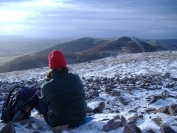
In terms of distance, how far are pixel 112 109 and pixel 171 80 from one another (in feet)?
16.3

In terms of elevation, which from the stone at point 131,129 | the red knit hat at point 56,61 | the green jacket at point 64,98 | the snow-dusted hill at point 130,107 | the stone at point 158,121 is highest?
the red knit hat at point 56,61

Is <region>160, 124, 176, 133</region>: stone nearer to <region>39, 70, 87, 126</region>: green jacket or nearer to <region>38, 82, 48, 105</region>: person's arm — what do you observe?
<region>39, 70, 87, 126</region>: green jacket

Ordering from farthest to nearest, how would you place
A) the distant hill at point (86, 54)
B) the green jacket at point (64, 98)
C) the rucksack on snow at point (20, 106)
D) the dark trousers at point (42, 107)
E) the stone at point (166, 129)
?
1. the distant hill at point (86, 54)
2. the rucksack on snow at point (20, 106)
3. the dark trousers at point (42, 107)
4. the green jacket at point (64, 98)
5. the stone at point (166, 129)

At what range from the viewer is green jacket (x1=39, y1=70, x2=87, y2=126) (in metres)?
5.30

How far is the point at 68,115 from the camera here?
5.44 m

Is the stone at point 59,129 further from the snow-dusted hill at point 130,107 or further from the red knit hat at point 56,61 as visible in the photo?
the red knit hat at point 56,61

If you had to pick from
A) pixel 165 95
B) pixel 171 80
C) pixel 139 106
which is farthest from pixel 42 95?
pixel 171 80

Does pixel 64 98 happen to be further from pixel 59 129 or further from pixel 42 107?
pixel 42 107

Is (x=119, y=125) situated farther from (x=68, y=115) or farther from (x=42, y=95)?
(x=42, y=95)

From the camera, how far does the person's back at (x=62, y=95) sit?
5.30 metres

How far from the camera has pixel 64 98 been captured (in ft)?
17.5

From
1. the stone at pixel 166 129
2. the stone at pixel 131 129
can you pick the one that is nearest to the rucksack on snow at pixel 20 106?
the stone at pixel 131 129

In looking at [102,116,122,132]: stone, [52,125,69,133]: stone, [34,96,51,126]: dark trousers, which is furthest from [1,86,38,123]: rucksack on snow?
[102,116,122,132]: stone

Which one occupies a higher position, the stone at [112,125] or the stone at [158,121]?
the stone at [158,121]
